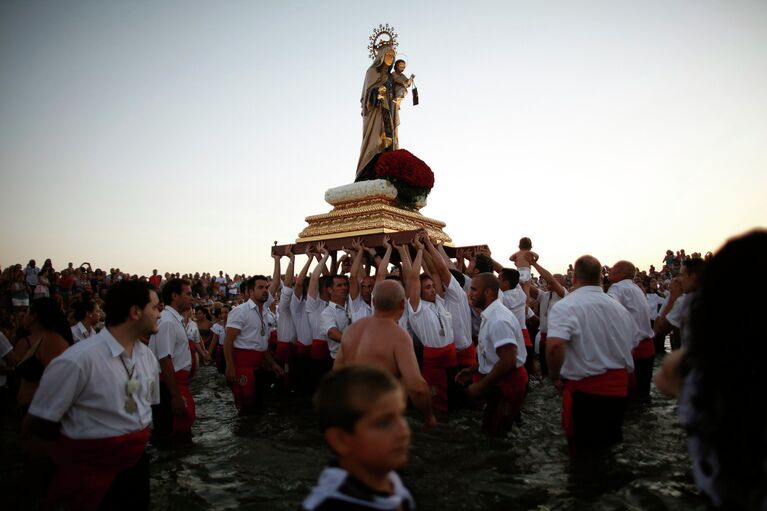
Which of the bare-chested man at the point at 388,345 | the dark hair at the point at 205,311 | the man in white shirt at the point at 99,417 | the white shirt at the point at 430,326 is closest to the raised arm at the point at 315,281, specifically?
the white shirt at the point at 430,326

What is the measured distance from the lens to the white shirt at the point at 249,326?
7160mm

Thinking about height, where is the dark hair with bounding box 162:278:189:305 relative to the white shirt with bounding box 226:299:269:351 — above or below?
above

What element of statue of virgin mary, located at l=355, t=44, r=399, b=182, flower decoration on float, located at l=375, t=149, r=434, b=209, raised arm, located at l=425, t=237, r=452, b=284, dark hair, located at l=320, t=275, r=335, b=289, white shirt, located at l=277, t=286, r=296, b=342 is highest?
statue of virgin mary, located at l=355, t=44, r=399, b=182

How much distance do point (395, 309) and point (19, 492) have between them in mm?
3683

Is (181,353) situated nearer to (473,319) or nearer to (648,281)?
(473,319)

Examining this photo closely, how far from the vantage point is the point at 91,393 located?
10.6 ft

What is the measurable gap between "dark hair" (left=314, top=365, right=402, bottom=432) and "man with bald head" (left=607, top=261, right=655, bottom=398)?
249 inches

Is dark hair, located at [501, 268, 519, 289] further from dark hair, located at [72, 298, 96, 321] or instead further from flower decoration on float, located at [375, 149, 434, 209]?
dark hair, located at [72, 298, 96, 321]

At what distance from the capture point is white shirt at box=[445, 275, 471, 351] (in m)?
7.30

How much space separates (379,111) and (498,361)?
Answer: 25.8 ft

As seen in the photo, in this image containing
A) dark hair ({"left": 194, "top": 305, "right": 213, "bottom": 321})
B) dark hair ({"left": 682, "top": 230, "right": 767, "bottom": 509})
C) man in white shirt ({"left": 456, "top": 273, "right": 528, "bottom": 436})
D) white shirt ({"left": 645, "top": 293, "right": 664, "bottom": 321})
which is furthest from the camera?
dark hair ({"left": 194, "top": 305, "right": 213, "bottom": 321})

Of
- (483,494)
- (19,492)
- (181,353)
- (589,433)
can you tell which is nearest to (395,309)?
(483,494)

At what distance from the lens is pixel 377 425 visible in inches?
73.0

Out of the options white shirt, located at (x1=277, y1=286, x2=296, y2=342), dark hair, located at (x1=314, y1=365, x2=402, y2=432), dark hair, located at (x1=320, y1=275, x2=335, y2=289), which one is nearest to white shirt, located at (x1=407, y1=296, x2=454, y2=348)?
dark hair, located at (x1=320, y1=275, x2=335, y2=289)
